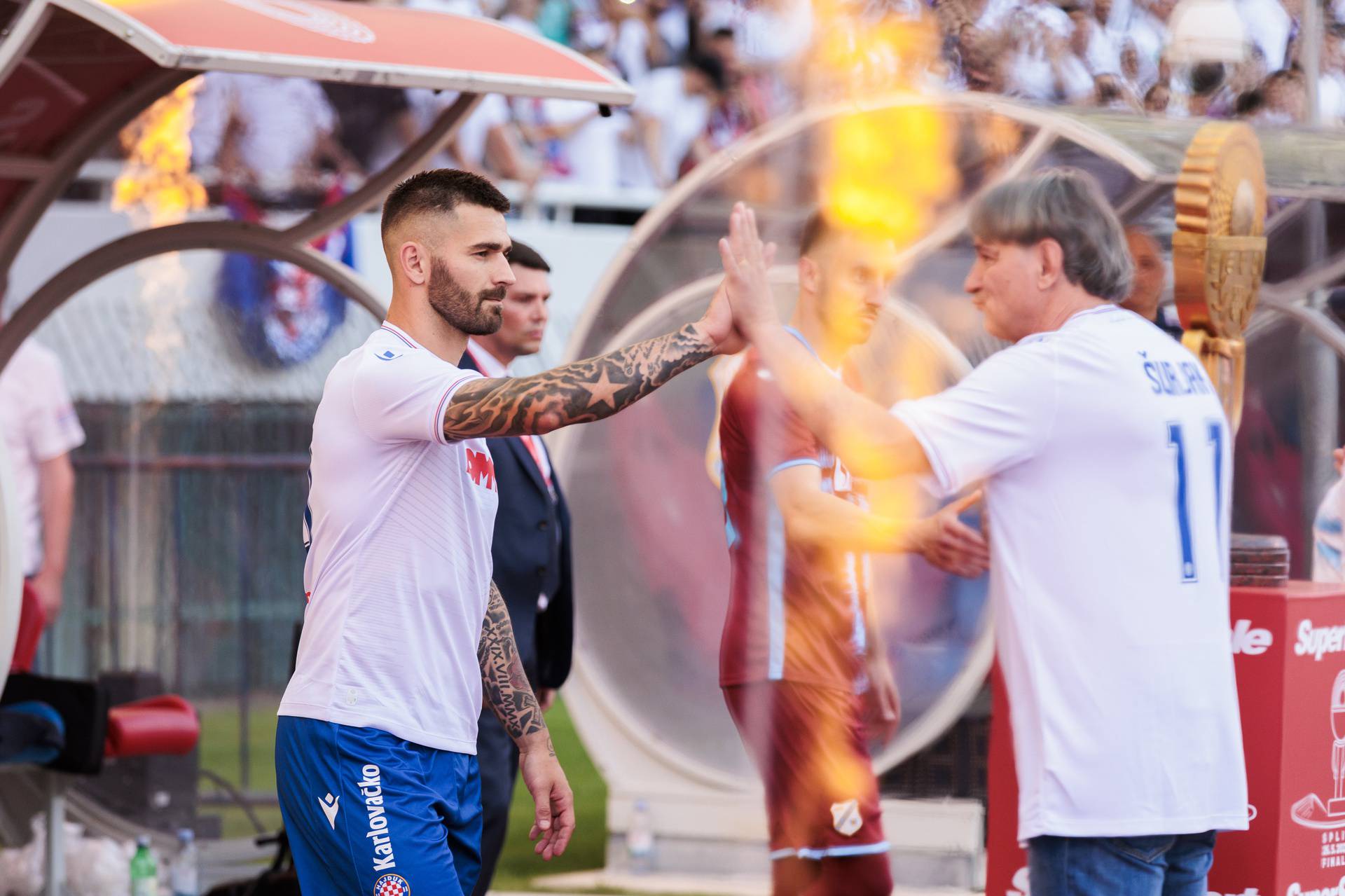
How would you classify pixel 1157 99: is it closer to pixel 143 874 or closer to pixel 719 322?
pixel 719 322

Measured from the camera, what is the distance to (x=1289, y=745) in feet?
11.6

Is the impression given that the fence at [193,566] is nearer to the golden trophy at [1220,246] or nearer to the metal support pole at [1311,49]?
the metal support pole at [1311,49]

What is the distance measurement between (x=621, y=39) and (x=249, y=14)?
20.6ft

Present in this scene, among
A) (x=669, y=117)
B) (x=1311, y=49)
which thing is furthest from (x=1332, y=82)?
(x=669, y=117)

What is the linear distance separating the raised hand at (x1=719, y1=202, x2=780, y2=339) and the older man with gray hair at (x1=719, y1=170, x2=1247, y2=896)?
19 cm

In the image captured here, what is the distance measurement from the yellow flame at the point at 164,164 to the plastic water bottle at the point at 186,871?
11.7ft

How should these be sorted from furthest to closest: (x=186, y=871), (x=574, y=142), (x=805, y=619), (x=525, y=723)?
1. (x=574, y=142)
2. (x=186, y=871)
3. (x=805, y=619)
4. (x=525, y=723)

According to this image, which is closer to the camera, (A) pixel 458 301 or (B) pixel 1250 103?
(A) pixel 458 301

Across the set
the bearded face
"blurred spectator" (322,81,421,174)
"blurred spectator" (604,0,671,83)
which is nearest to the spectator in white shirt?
the bearded face

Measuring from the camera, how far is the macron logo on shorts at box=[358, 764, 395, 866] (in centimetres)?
296

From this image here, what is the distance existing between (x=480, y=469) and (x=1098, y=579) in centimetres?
108

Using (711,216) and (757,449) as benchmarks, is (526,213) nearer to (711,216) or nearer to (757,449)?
(711,216)

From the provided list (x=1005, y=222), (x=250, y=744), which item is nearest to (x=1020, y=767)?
(x=1005, y=222)

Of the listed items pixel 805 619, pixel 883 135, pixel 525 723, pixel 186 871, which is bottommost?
pixel 186 871
